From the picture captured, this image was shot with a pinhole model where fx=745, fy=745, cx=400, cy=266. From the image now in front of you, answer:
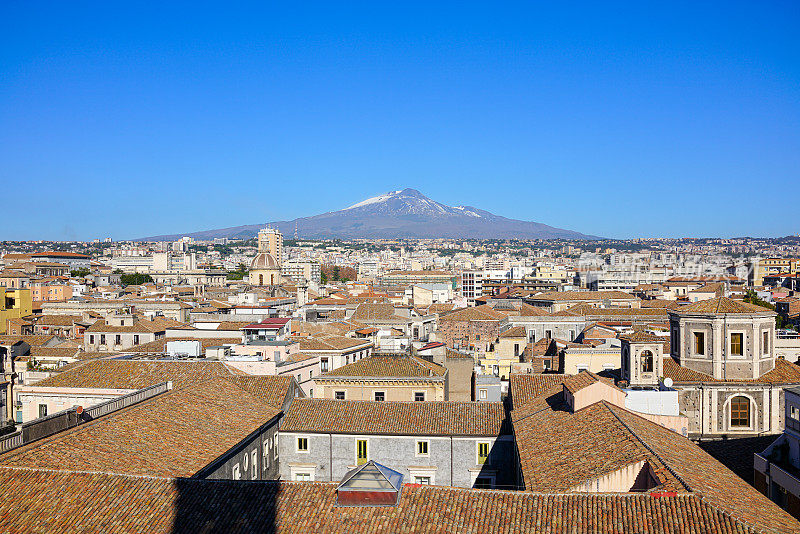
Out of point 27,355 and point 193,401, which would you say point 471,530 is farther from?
point 27,355

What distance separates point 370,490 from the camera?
13445 mm

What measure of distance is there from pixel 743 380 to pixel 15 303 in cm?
6265

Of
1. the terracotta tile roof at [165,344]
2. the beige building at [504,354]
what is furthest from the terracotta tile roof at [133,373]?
the beige building at [504,354]

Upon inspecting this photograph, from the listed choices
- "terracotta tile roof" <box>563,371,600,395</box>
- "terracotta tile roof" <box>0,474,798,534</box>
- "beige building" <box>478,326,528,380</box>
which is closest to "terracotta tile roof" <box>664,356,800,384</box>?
"terracotta tile roof" <box>563,371,600,395</box>

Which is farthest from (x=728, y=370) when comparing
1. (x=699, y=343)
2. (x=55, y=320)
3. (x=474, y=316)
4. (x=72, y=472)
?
(x=55, y=320)

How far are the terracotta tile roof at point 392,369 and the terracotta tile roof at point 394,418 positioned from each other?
5.15 meters

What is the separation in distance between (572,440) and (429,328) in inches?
1838

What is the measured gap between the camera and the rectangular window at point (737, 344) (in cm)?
2750

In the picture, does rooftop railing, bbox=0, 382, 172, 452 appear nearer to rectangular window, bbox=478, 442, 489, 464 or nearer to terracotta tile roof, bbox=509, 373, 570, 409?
rectangular window, bbox=478, 442, 489, 464

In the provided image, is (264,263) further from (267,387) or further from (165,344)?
(267,387)

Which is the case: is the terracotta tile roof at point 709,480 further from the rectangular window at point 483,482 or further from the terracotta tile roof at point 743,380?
the terracotta tile roof at point 743,380

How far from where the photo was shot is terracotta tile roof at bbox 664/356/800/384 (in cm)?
2686

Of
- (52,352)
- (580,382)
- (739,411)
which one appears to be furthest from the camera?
(52,352)

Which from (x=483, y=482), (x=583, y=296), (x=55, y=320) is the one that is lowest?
(x=483, y=482)
